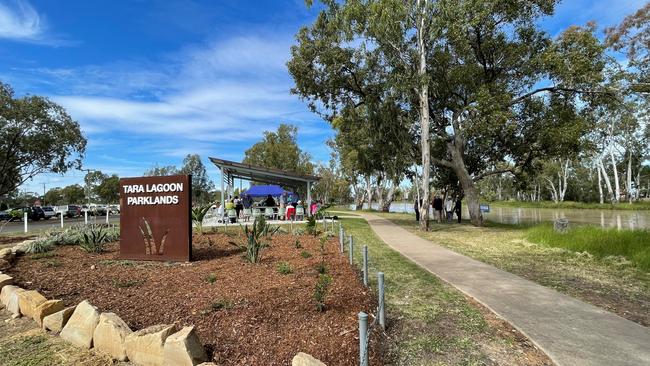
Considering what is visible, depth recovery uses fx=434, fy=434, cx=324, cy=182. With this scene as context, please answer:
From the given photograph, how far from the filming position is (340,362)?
3703 millimetres

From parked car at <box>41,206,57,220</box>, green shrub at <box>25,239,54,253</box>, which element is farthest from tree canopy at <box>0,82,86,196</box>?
green shrub at <box>25,239,54,253</box>

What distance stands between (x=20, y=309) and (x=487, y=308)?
615 centimetres

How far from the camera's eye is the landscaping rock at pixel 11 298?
586 cm

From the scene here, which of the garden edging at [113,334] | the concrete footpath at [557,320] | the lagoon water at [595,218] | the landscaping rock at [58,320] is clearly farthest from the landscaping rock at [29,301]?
the lagoon water at [595,218]

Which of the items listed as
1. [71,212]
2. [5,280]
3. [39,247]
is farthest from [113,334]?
[71,212]

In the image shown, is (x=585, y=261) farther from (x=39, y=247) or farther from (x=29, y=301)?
(x=39, y=247)

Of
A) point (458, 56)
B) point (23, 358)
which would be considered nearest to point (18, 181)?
point (458, 56)

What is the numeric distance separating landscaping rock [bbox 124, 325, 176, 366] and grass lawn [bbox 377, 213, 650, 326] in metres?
5.30

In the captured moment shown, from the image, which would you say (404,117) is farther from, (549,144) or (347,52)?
(549,144)

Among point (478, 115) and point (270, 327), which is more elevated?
point (478, 115)

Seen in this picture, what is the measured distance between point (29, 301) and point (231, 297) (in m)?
2.59

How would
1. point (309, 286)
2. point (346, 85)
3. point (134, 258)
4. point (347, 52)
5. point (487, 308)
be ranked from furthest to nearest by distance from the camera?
point (346, 85) → point (347, 52) → point (134, 258) → point (309, 286) → point (487, 308)

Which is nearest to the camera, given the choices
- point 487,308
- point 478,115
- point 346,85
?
point 487,308

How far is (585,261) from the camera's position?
9.55 metres
